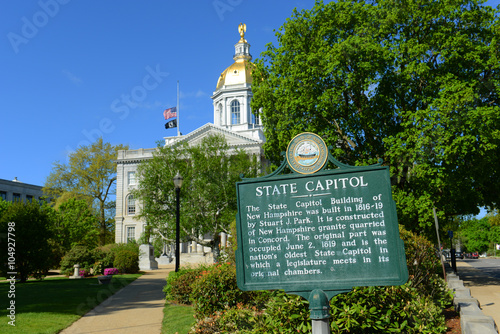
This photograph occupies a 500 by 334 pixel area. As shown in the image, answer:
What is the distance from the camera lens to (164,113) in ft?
205

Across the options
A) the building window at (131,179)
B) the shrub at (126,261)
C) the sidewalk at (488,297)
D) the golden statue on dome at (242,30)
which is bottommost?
the sidewalk at (488,297)

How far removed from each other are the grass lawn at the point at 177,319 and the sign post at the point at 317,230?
5.63 metres

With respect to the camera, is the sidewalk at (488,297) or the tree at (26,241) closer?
the sidewalk at (488,297)

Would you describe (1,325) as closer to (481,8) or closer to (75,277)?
(75,277)

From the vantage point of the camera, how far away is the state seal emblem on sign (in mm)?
6102

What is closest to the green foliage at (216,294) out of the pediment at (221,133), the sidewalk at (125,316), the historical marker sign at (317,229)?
the sidewalk at (125,316)

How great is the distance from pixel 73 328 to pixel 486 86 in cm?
→ 1993

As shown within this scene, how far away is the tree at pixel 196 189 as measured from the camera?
1426 inches

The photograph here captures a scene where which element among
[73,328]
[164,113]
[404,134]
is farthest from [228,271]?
[164,113]

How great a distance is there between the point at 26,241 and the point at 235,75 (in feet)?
194

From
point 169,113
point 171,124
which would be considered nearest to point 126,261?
point 169,113

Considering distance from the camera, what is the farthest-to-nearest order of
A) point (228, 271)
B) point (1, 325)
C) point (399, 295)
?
point (228, 271), point (1, 325), point (399, 295)

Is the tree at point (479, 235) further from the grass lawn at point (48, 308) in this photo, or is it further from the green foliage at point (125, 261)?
the grass lawn at point (48, 308)

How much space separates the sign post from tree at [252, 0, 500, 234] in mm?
14273
